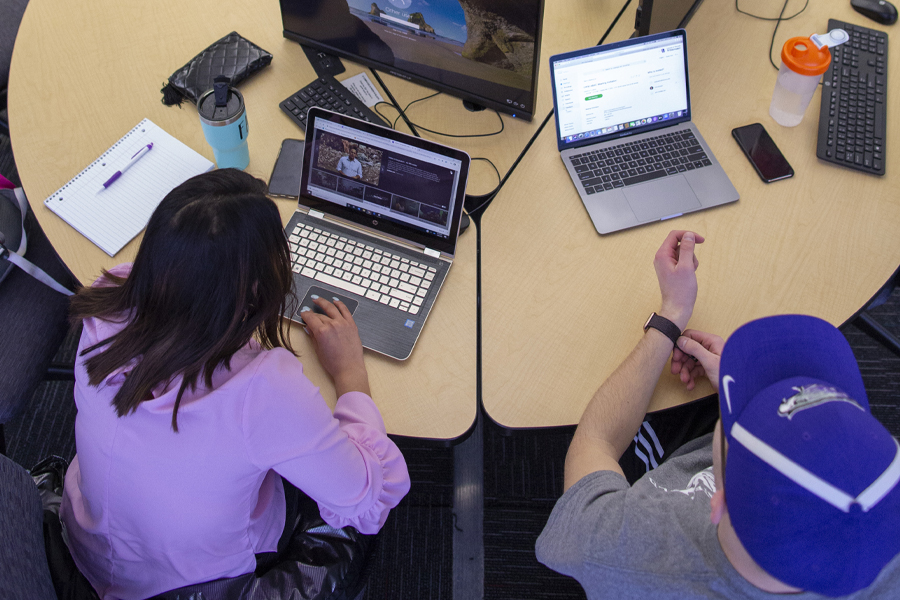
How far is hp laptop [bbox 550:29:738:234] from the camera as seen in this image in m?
1.33

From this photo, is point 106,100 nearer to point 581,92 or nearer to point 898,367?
point 581,92

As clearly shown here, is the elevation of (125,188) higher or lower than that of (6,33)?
lower

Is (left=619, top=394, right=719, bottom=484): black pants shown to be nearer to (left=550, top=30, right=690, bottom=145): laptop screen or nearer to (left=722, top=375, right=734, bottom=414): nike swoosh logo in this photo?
(left=722, top=375, right=734, bottom=414): nike swoosh logo

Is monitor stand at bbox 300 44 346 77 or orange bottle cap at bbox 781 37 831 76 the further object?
monitor stand at bbox 300 44 346 77

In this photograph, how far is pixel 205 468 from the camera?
0.89 meters

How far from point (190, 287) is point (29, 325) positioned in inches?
31.5

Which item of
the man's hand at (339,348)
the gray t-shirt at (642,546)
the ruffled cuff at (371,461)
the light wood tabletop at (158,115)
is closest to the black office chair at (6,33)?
the light wood tabletop at (158,115)

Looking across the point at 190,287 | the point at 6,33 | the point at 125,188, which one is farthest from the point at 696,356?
the point at 6,33

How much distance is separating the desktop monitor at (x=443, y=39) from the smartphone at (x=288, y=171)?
29 cm

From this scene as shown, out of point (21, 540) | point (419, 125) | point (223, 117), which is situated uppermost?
point (223, 117)

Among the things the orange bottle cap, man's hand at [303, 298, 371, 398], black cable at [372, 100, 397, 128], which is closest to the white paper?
black cable at [372, 100, 397, 128]

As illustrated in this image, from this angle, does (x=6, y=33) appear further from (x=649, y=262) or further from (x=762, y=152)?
(x=762, y=152)

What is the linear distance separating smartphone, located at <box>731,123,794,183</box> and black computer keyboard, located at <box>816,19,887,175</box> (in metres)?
0.10

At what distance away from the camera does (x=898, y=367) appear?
196 cm
